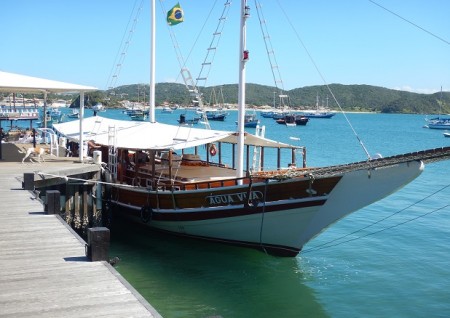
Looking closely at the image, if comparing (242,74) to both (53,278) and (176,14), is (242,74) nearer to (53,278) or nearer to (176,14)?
(53,278)

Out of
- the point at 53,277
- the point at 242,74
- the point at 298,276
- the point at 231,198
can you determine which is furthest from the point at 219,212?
the point at 53,277

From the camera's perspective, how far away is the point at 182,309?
1165 centimetres

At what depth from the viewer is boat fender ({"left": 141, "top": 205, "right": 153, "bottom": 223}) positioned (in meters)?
17.0

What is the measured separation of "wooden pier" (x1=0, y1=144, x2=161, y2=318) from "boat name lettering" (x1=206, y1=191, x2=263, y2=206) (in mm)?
4500

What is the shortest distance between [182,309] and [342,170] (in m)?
5.33

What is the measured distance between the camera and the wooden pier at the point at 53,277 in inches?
279

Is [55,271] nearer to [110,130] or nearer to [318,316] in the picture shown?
[318,316]

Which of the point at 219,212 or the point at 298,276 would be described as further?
the point at 219,212

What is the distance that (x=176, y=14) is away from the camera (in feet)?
76.6

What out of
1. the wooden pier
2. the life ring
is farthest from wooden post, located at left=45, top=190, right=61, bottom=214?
the life ring

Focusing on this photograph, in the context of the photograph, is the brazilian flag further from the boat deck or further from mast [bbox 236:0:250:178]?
mast [bbox 236:0:250:178]

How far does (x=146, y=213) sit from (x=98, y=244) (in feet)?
26.5

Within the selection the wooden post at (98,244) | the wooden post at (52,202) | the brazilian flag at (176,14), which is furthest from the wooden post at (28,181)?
the brazilian flag at (176,14)

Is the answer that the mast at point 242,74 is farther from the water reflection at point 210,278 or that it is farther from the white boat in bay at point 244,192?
the water reflection at point 210,278
